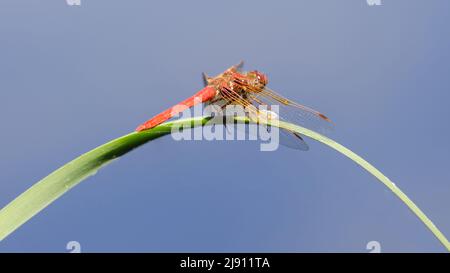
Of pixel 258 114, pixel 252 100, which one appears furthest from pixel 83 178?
pixel 252 100

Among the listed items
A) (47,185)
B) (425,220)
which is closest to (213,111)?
(47,185)

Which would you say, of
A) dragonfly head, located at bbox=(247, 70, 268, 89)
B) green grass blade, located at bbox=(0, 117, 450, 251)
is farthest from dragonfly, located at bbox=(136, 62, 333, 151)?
green grass blade, located at bbox=(0, 117, 450, 251)

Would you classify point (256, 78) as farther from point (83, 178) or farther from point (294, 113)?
point (83, 178)

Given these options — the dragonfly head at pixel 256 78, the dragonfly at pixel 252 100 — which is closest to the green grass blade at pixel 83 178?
the dragonfly at pixel 252 100

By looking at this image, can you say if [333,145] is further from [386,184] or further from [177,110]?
[177,110]

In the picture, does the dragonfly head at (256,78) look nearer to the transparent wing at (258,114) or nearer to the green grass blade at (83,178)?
the transparent wing at (258,114)
